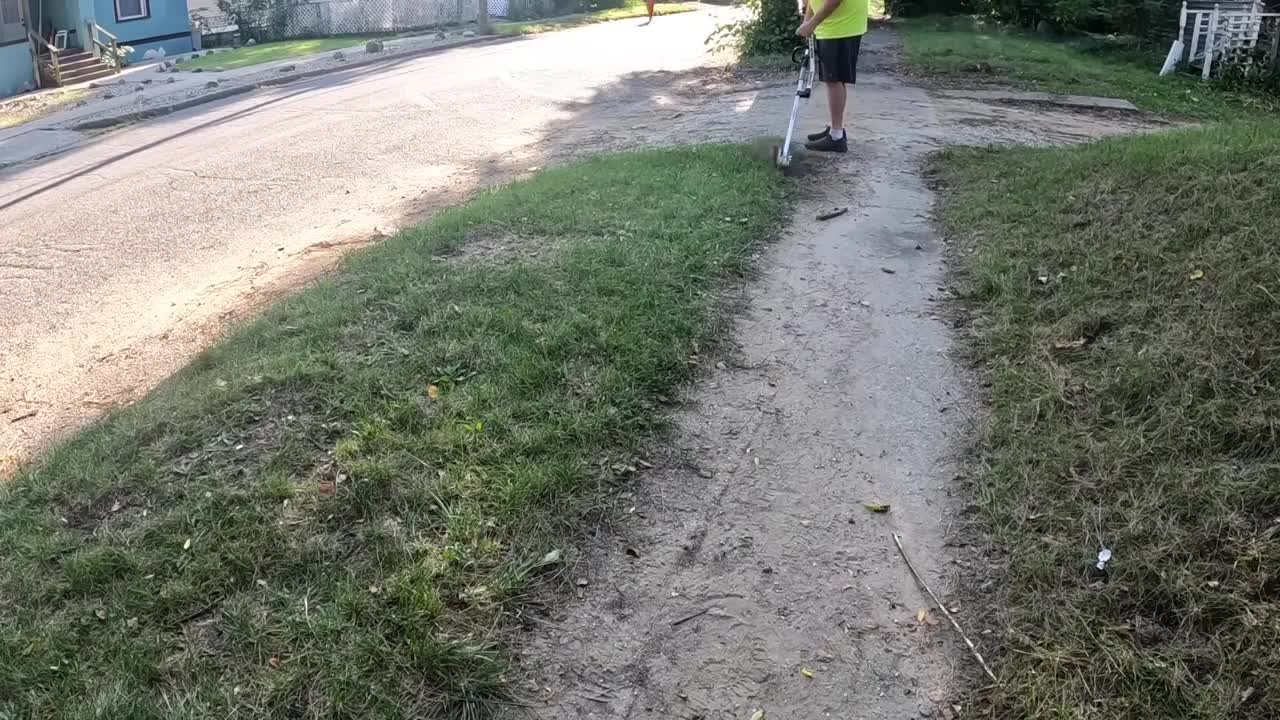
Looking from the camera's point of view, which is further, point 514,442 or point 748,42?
point 748,42

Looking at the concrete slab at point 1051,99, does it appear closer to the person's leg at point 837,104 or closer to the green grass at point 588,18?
the person's leg at point 837,104

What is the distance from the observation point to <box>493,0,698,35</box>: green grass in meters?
26.0

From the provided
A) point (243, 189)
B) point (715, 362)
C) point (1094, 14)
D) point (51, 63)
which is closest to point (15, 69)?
point (51, 63)

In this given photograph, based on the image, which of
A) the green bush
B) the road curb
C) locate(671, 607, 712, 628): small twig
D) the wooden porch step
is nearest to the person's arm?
locate(671, 607, 712, 628): small twig

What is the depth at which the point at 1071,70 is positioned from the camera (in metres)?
13.6

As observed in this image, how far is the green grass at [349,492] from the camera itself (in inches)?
109

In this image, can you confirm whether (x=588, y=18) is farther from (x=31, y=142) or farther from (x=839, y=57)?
(x=839, y=57)

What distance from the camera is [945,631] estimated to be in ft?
9.87

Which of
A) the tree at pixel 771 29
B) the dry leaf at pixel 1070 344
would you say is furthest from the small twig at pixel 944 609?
the tree at pixel 771 29

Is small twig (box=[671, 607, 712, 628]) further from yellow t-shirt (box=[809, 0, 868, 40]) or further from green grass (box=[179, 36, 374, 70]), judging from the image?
green grass (box=[179, 36, 374, 70])

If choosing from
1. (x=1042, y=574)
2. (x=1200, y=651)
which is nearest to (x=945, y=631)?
(x=1042, y=574)

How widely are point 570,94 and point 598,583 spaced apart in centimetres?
1172

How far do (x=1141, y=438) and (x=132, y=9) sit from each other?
25751 millimetres

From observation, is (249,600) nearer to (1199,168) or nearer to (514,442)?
(514,442)
